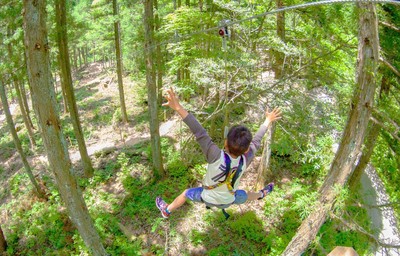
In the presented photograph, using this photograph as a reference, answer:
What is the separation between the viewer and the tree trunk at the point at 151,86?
681 centimetres

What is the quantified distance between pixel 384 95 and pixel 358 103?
5.89 ft

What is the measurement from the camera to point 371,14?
3346 mm

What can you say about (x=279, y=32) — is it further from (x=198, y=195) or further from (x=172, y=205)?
(x=172, y=205)

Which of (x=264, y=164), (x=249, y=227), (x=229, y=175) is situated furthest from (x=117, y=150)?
(x=229, y=175)

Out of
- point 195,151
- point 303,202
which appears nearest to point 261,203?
point 195,151

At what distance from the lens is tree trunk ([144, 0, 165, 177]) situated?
22.3 ft

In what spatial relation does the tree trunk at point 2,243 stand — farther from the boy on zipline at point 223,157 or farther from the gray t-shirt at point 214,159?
the gray t-shirt at point 214,159

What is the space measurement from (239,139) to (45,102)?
2755 millimetres

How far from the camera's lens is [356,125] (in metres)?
3.77

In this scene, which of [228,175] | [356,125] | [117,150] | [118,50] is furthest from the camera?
[118,50]

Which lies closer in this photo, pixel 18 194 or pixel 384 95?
pixel 384 95

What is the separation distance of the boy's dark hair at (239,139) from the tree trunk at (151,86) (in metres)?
3.20

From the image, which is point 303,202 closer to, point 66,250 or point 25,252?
point 66,250

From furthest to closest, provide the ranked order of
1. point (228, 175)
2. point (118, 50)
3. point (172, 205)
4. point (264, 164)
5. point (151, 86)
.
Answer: point (118, 50), point (264, 164), point (151, 86), point (172, 205), point (228, 175)
